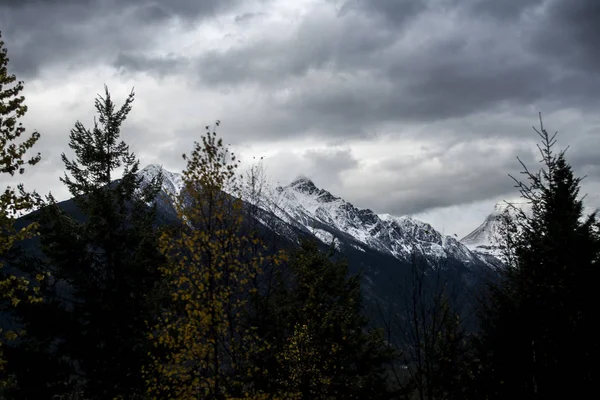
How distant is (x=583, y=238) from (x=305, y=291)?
1335 centimetres

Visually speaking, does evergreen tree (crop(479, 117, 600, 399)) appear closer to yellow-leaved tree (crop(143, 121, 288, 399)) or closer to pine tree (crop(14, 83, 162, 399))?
yellow-leaved tree (crop(143, 121, 288, 399))

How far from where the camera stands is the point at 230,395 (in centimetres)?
1331

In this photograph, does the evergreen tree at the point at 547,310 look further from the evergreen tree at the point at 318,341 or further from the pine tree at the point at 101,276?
the pine tree at the point at 101,276

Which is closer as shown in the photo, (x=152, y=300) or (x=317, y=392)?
(x=152, y=300)

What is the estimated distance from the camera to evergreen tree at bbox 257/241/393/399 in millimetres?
20797

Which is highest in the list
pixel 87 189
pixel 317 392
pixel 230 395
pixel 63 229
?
pixel 87 189

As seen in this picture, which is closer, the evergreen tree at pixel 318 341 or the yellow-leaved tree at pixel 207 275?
the yellow-leaved tree at pixel 207 275

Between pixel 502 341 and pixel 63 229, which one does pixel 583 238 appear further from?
pixel 63 229

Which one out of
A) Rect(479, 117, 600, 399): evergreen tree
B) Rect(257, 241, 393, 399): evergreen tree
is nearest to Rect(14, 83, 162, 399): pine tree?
Rect(257, 241, 393, 399): evergreen tree

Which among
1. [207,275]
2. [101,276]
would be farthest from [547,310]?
[101,276]

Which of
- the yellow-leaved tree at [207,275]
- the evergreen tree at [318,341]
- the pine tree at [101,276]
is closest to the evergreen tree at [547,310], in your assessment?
the evergreen tree at [318,341]

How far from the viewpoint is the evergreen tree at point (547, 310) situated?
13.5 m

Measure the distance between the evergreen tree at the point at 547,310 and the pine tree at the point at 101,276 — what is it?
41.8 ft

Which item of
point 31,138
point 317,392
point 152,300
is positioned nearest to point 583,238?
point 317,392
